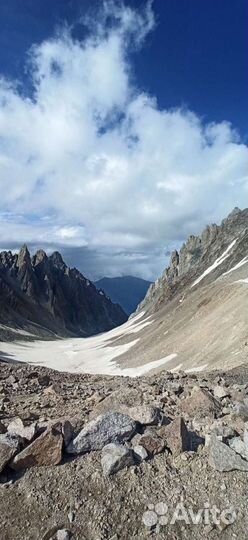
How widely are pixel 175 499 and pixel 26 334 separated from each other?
171m

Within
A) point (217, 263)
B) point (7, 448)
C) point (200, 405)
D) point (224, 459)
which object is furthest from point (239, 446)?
point (217, 263)

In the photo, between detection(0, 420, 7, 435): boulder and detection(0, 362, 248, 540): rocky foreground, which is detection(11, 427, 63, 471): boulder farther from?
detection(0, 420, 7, 435): boulder

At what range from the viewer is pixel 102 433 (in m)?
9.56

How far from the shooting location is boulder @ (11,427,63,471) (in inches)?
343

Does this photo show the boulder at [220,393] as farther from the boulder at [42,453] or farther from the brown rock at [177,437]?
the boulder at [42,453]

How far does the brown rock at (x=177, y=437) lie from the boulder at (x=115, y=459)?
1075mm

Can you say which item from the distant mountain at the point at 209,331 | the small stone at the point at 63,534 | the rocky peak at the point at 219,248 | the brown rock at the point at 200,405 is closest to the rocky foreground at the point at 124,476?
the small stone at the point at 63,534

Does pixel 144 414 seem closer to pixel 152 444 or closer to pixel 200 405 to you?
pixel 152 444

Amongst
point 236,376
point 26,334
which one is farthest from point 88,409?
point 26,334

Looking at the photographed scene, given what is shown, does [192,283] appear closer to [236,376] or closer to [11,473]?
[236,376]

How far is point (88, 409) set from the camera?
463 inches

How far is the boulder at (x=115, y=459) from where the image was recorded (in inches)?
346

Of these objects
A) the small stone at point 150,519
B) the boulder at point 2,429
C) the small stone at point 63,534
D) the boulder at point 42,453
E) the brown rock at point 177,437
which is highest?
the boulder at point 2,429

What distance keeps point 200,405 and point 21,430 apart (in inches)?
206
